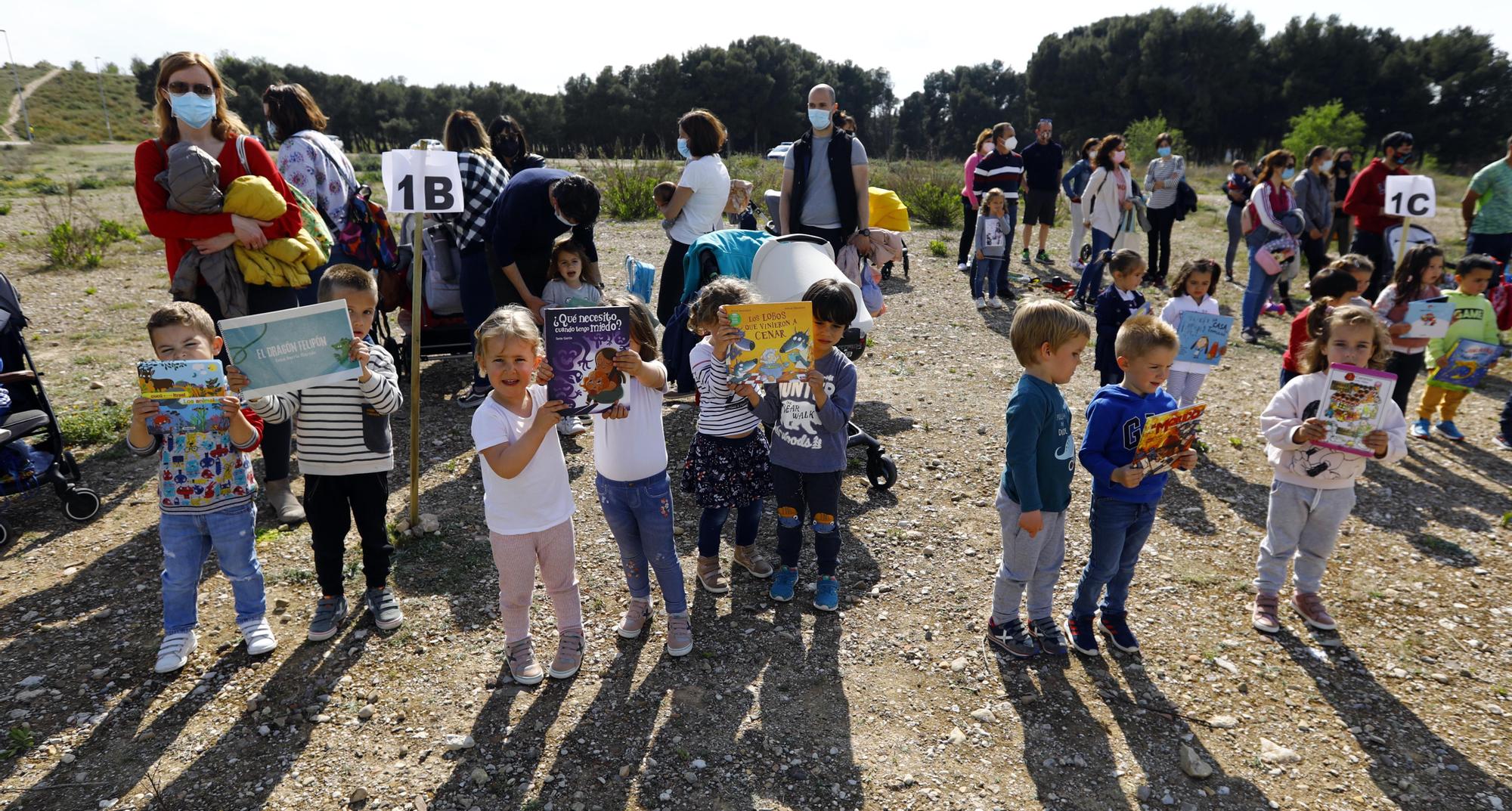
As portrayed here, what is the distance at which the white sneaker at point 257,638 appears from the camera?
369 centimetres

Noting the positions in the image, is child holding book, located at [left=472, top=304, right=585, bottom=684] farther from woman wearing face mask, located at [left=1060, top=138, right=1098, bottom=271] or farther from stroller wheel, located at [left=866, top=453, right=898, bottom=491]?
woman wearing face mask, located at [left=1060, top=138, right=1098, bottom=271]

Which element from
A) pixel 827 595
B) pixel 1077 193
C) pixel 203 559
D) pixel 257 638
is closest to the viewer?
pixel 203 559

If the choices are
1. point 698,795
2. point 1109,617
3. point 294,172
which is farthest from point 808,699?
point 294,172

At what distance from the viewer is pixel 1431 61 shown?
4278 centimetres

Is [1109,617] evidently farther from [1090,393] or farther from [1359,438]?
[1090,393]

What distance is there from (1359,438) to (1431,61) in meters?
54.4

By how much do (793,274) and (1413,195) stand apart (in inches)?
277

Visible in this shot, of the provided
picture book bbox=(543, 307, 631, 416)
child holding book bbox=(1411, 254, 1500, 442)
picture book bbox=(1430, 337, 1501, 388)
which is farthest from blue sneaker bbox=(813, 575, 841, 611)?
picture book bbox=(1430, 337, 1501, 388)

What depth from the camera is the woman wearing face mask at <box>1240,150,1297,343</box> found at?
9.59 metres

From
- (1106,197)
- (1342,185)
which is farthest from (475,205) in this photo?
(1342,185)

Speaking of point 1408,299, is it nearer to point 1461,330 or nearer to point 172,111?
point 1461,330

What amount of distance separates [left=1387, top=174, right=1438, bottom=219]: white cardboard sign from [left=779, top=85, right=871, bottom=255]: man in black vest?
5.61 meters

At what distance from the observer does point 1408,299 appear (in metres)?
6.07

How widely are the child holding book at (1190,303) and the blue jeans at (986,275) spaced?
4.91 m
